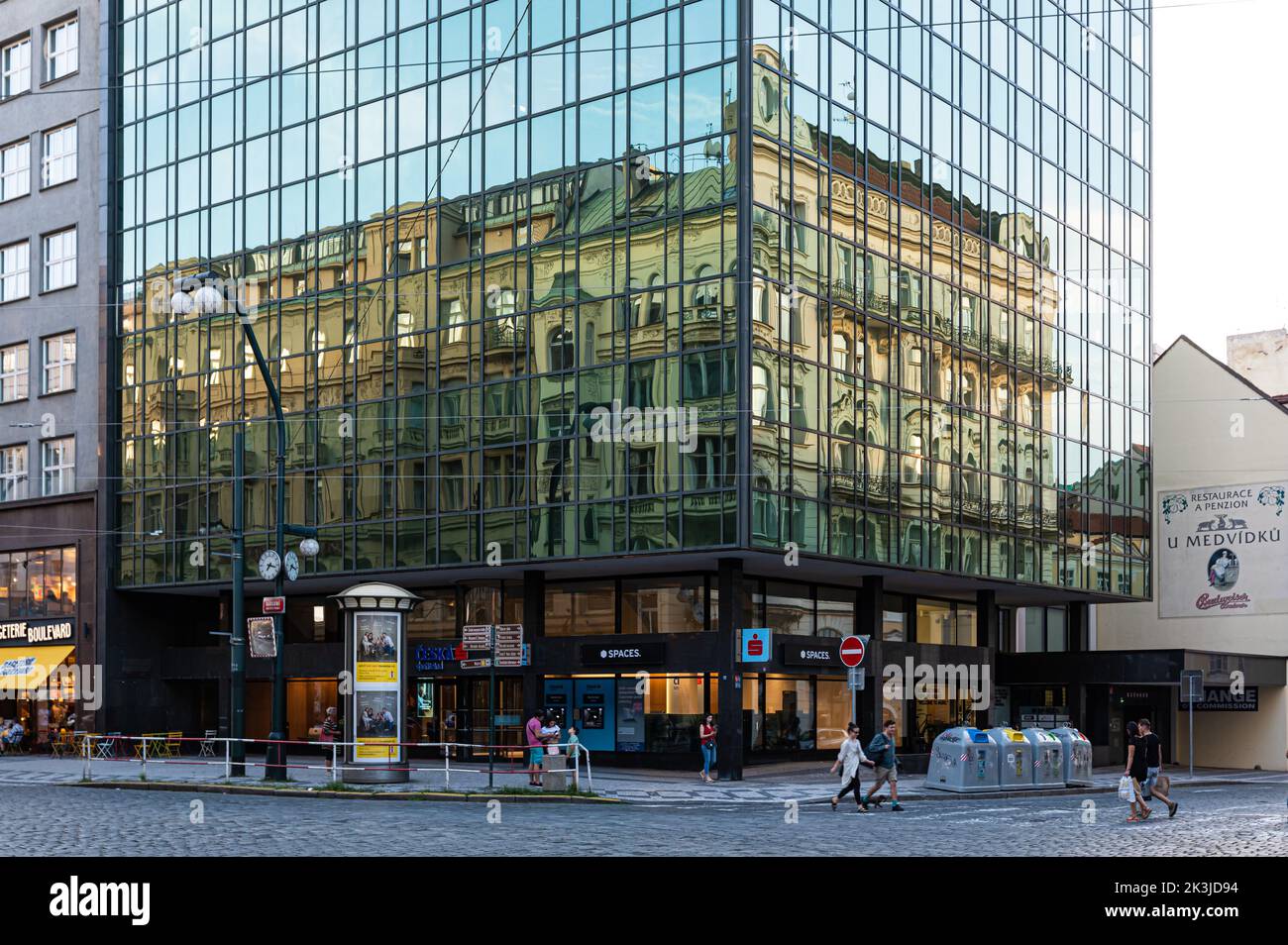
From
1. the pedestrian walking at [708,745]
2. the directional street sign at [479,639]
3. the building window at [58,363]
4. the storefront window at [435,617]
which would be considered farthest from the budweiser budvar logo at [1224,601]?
the building window at [58,363]

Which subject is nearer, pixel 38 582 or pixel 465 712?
pixel 465 712

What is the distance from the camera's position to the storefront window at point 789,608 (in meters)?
41.3

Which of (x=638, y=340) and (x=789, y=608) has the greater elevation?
(x=638, y=340)

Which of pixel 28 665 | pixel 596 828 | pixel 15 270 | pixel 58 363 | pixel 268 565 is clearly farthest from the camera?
pixel 15 270

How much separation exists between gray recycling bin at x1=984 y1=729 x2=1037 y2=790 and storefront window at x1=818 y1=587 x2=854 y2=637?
10255 mm

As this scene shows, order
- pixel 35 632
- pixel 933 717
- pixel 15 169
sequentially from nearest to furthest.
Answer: pixel 933 717 < pixel 35 632 < pixel 15 169

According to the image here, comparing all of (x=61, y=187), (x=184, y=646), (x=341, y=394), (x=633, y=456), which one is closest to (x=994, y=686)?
(x=633, y=456)

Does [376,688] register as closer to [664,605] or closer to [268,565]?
[268,565]

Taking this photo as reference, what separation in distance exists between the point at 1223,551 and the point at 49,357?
40.8 metres

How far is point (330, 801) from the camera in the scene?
27016mm

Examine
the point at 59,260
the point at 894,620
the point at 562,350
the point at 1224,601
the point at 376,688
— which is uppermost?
the point at 59,260

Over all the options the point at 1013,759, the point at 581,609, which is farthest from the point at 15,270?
the point at 1013,759

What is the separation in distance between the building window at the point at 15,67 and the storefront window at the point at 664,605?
30.0m

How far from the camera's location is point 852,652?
3191 cm
